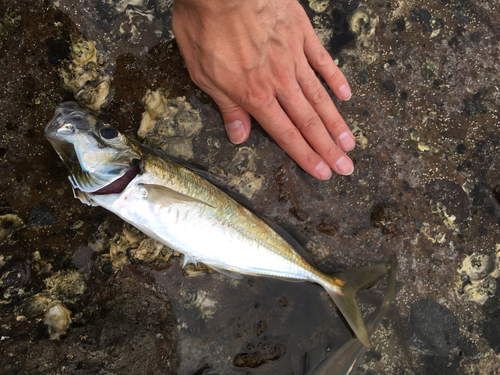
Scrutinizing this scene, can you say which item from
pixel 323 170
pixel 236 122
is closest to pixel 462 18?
pixel 323 170

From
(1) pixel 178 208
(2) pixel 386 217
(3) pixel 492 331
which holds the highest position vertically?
(1) pixel 178 208

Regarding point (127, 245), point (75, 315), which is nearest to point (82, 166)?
point (127, 245)

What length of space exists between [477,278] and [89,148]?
3.32 metres

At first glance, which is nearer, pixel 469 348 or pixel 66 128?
pixel 66 128

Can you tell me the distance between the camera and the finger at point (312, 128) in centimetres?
247

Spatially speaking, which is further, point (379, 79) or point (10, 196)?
point (379, 79)

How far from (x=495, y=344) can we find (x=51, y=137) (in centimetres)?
396

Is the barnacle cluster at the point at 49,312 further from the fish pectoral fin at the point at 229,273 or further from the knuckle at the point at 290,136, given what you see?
the knuckle at the point at 290,136

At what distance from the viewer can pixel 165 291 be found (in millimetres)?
2727

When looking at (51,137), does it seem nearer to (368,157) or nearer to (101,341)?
(101,341)

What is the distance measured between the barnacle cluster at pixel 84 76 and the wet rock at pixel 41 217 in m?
0.92

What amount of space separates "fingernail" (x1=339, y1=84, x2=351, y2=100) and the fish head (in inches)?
67.5

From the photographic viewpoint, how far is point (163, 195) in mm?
2221

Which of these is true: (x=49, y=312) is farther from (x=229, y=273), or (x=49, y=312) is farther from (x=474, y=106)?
(x=474, y=106)
